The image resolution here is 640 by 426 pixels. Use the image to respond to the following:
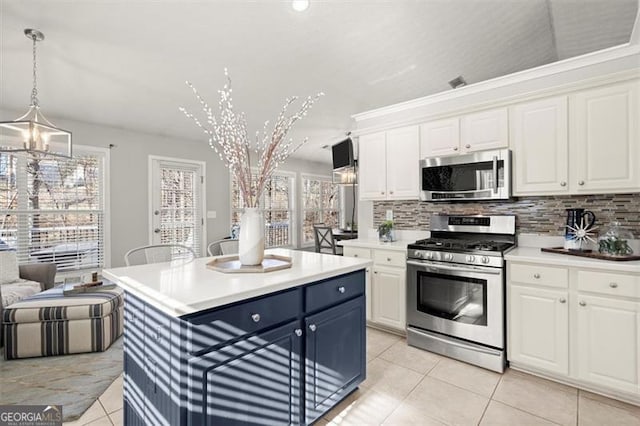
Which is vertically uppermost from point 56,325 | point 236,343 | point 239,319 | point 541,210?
point 541,210

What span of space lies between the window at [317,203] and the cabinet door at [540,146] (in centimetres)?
522

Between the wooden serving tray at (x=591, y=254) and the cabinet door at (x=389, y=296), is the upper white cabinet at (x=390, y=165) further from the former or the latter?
the wooden serving tray at (x=591, y=254)

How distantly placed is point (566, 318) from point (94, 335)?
3.77 m

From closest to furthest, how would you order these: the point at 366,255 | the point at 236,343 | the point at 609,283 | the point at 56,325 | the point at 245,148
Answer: the point at 236,343, the point at 245,148, the point at 609,283, the point at 56,325, the point at 366,255

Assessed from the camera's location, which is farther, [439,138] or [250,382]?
[439,138]

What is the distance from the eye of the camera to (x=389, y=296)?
118 inches

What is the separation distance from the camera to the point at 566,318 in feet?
6.85

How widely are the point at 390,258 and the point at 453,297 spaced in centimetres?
68

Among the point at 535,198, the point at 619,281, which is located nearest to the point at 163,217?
the point at 535,198

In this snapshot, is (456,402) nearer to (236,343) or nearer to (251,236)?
(236,343)

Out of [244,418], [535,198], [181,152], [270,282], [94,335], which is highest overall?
[181,152]

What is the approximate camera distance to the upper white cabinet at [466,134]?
A: 2.67 meters

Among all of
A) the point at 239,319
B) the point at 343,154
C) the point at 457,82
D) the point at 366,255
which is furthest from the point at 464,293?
the point at 343,154

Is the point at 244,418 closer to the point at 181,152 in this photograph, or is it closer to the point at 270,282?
the point at 270,282
